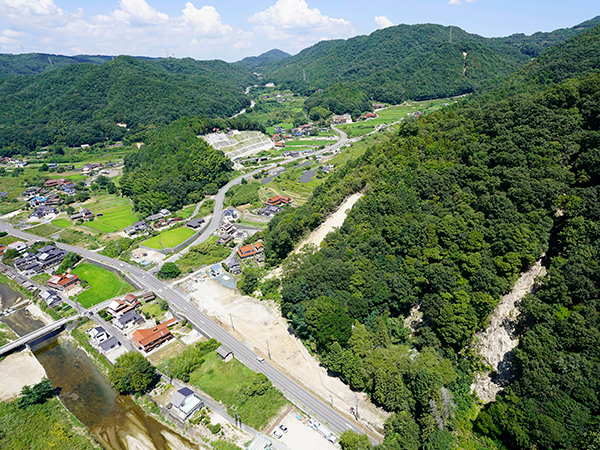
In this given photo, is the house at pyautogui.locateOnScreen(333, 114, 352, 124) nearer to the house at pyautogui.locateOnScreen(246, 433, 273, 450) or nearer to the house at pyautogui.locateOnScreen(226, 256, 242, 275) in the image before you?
the house at pyautogui.locateOnScreen(226, 256, 242, 275)

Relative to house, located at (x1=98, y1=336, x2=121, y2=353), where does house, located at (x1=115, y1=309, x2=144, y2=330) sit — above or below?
above

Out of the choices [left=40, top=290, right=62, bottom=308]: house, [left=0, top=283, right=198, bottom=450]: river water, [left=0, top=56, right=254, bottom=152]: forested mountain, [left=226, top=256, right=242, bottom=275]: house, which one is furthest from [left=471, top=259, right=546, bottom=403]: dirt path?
[left=0, top=56, right=254, bottom=152]: forested mountain

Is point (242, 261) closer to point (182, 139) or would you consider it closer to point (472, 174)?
point (472, 174)

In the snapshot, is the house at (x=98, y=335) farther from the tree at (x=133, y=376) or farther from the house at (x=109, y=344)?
the tree at (x=133, y=376)

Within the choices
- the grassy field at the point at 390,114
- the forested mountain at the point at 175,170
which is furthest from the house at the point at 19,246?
the grassy field at the point at 390,114

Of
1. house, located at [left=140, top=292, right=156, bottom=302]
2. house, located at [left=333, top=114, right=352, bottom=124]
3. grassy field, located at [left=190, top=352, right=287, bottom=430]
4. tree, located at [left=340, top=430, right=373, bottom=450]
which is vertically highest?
house, located at [left=333, top=114, right=352, bottom=124]

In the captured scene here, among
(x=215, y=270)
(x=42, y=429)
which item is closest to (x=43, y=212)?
(x=215, y=270)
